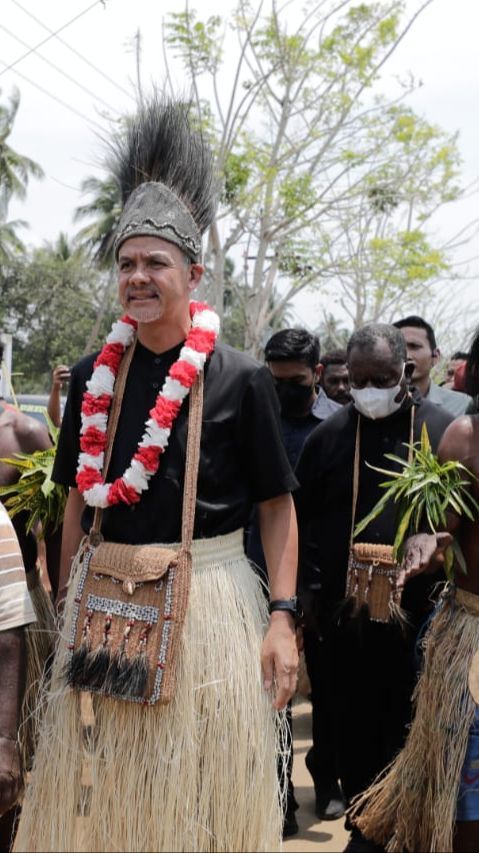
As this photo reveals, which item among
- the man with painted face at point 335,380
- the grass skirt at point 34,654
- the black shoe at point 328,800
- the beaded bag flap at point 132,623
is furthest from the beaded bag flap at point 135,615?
the man with painted face at point 335,380

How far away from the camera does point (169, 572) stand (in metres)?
2.77

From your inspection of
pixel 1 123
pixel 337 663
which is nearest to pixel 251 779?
pixel 337 663

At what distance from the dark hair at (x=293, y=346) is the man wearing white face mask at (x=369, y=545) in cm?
89

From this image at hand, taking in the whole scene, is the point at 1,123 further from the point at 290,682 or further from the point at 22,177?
the point at 290,682

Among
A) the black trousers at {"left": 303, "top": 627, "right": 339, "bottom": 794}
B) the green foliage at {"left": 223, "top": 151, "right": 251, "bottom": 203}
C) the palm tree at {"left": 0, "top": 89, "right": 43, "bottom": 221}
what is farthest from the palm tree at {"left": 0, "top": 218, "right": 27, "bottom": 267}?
the black trousers at {"left": 303, "top": 627, "right": 339, "bottom": 794}

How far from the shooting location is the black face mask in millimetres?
5379

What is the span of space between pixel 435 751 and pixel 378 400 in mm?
1473

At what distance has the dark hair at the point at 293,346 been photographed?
5320mm

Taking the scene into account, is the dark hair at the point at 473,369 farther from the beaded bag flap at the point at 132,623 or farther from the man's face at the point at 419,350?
the man's face at the point at 419,350

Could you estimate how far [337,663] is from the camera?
4.42 meters

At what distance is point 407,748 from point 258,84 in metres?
11.7

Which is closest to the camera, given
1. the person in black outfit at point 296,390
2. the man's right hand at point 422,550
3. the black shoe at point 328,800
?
the man's right hand at point 422,550

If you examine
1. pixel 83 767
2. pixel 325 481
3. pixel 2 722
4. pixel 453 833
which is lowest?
pixel 453 833

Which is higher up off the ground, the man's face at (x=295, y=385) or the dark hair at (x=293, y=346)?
the dark hair at (x=293, y=346)
